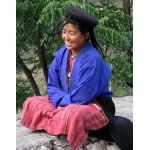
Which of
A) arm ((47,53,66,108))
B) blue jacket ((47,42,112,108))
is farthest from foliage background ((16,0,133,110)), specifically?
blue jacket ((47,42,112,108))

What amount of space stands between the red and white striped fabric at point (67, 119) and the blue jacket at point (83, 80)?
0.06 m

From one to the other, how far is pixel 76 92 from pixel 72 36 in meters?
0.35

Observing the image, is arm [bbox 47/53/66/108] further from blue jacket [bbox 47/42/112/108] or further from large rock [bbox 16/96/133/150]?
large rock [bbox 16/96/133/150]

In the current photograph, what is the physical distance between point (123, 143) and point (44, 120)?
542mm

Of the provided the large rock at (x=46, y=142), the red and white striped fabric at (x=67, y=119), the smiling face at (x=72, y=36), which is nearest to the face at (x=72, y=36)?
the smiling face at (x=72, y=36)

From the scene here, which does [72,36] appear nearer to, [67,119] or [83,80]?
[83,80]

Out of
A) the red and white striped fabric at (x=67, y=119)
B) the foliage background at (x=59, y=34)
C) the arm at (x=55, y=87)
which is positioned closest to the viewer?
the red and white striped fabric at (x=67, y=119)

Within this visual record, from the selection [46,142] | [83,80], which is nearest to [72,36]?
[83,80]

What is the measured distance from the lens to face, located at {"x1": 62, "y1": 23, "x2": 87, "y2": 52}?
215 centimetres

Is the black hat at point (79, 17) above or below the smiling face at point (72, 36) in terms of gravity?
above

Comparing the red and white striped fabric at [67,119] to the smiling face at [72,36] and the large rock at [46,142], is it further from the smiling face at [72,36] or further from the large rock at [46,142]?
the smiling face at [72,36]

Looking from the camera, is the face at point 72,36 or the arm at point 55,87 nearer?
the face at point 72,36

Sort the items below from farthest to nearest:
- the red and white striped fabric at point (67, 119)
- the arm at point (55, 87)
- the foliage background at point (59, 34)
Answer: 1. the foliage background at point (59, 34)
2. the arm at point (55, 87)
3. the red and white striped fabric at point (67, 119)

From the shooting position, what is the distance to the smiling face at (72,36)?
2154mm
